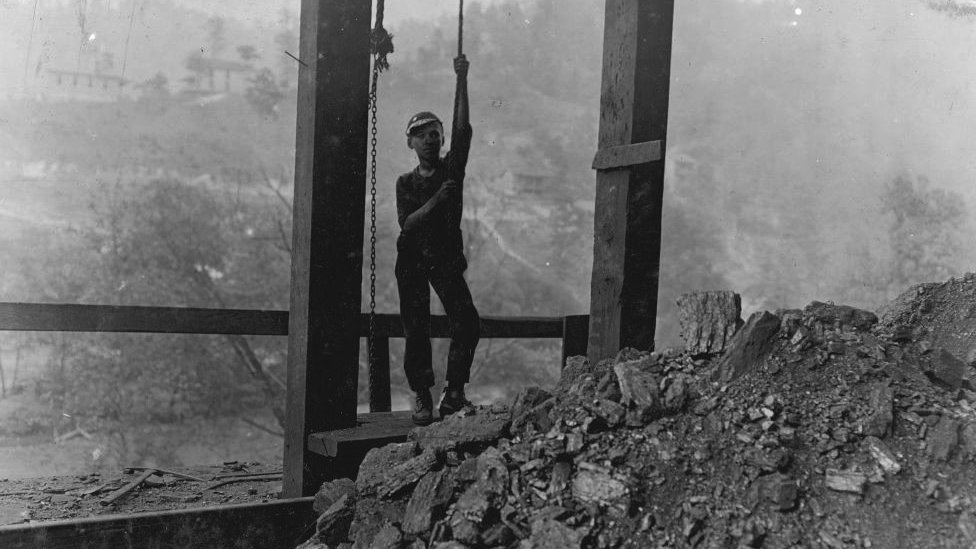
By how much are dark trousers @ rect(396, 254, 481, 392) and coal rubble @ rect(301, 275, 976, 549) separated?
48.0 inches

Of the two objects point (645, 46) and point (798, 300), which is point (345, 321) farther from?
point (798, 300)

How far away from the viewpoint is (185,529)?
3430 millimetres

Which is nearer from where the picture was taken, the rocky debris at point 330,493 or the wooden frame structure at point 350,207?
the rocky debris at point 330,493

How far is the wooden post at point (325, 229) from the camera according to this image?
411 cm

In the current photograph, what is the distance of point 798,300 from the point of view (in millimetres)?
17359

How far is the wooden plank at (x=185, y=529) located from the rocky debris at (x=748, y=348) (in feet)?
6.09

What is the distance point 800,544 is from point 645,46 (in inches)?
95.5

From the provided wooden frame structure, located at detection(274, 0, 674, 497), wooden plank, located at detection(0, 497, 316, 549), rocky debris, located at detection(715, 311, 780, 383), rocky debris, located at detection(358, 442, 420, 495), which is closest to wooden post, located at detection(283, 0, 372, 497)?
wooden frame structure, located at detection(274, 0, 674, 497)

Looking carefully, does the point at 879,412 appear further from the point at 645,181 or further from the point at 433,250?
the point at 433,250

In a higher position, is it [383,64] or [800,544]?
[383,64]

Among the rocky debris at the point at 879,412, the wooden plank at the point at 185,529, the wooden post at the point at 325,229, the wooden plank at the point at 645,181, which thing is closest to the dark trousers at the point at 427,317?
the wooden post at the point at 325,229

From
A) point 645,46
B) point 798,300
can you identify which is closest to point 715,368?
point 645,46

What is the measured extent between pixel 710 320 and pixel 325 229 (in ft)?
6.23

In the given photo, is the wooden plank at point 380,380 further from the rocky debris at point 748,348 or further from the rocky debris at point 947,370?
the rocky debris at point 947,370
